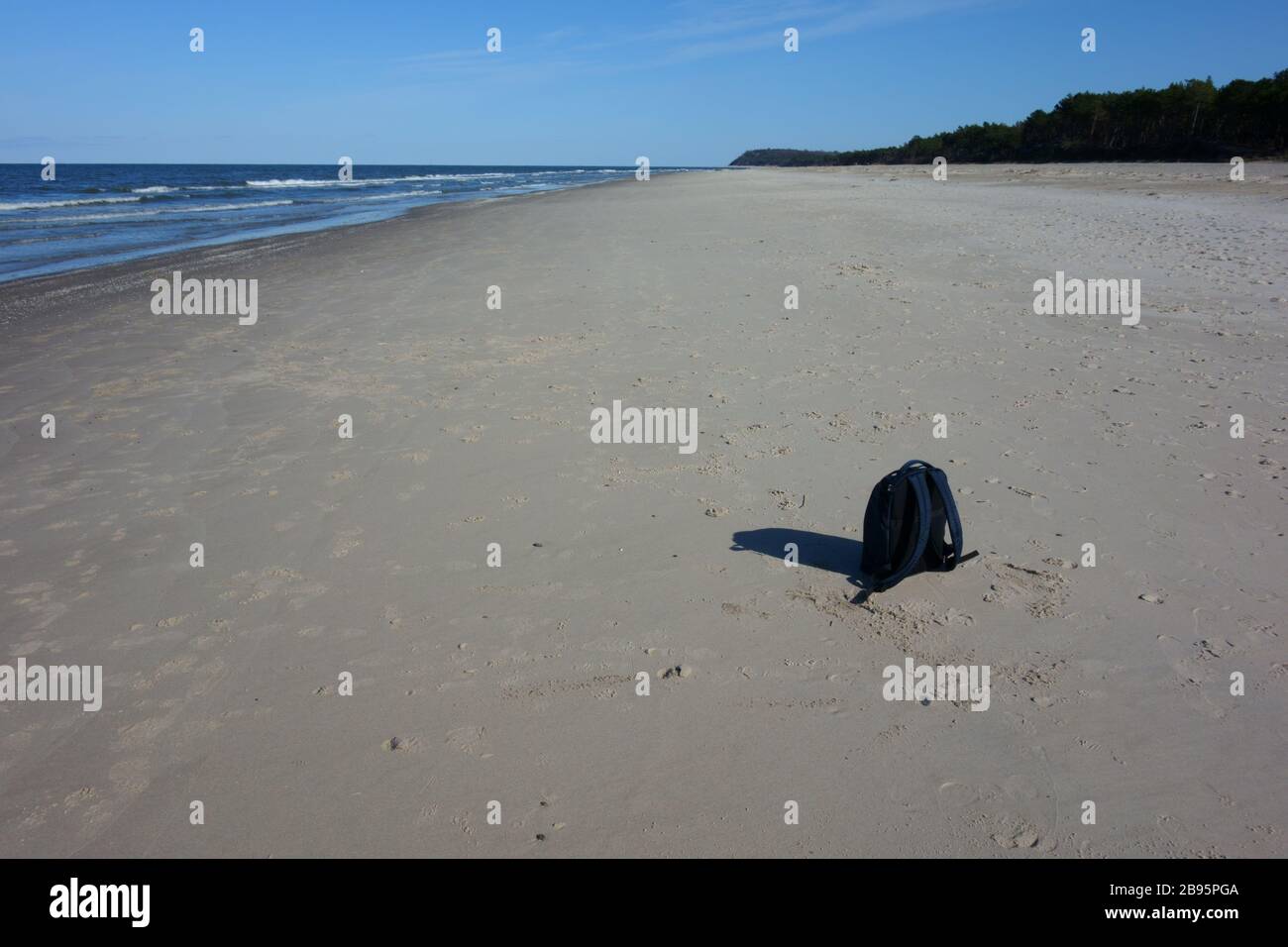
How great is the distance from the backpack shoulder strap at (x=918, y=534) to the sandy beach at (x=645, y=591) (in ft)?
0.34

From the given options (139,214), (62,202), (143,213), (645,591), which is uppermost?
(62,202)

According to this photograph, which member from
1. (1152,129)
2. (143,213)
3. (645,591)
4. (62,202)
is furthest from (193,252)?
(1152,129)

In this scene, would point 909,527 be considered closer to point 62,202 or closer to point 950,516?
point 950,516

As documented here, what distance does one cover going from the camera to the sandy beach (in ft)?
9.28

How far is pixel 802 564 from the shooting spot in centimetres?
438

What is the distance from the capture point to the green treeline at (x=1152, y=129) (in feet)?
146

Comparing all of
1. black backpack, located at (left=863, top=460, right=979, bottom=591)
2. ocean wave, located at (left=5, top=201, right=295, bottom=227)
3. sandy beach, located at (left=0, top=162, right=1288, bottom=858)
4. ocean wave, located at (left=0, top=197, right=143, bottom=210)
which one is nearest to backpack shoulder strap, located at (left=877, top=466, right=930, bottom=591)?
black backpack, located at (left=863, top=460, right=979, bottom=591)

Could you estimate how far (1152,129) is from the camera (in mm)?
54469

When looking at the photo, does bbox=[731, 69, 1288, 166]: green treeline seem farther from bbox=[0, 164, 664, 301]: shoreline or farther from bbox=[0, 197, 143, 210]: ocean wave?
bbox=[0, 197, 143, 210]: ocean wave

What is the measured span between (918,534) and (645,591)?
54.6 inches

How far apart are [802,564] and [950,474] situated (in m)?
1.59

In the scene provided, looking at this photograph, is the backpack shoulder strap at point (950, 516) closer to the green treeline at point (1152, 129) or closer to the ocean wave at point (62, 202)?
the ocean wave at point (62, 202)

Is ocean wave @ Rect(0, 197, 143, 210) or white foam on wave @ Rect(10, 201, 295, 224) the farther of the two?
ocean wave @ Rect(0, 197, 143, 210)
